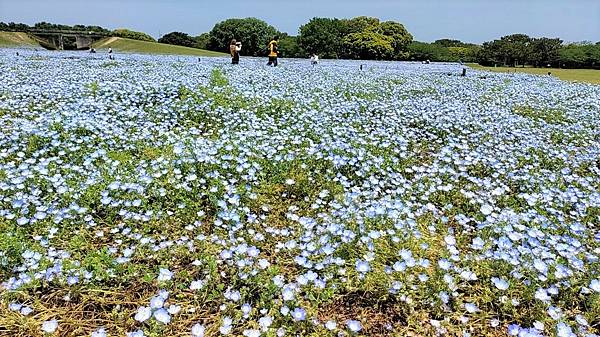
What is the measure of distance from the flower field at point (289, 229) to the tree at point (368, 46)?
2011 inches

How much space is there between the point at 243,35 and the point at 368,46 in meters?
17.1

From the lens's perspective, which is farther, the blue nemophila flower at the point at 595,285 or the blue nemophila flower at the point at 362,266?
the blue nemophila flower at the point at 362,266

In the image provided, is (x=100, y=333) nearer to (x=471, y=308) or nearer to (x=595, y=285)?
(x=471, y=308)

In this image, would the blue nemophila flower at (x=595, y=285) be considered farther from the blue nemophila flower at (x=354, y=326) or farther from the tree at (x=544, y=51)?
the tree at (x=544, y=51)

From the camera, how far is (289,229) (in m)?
3.35

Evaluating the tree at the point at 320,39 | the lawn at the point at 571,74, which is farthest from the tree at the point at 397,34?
the lawn at the point at 571,74

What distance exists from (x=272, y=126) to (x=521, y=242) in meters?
3.55

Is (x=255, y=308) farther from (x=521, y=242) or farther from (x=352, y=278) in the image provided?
(x=521, y=242)

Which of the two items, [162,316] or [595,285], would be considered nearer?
[162,316]

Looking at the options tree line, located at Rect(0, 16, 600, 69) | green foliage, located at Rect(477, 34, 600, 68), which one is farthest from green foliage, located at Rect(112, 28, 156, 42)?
green foliage, located at Rect(477, 34, 600, 68)

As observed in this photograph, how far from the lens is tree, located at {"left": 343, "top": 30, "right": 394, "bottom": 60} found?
54719 mm

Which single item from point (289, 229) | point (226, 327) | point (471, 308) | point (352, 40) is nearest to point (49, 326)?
point (226, 327)

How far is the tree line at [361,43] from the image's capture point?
41.6 metres

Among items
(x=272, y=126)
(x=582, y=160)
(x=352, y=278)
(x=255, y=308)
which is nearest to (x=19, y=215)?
(x=255, y=308)
